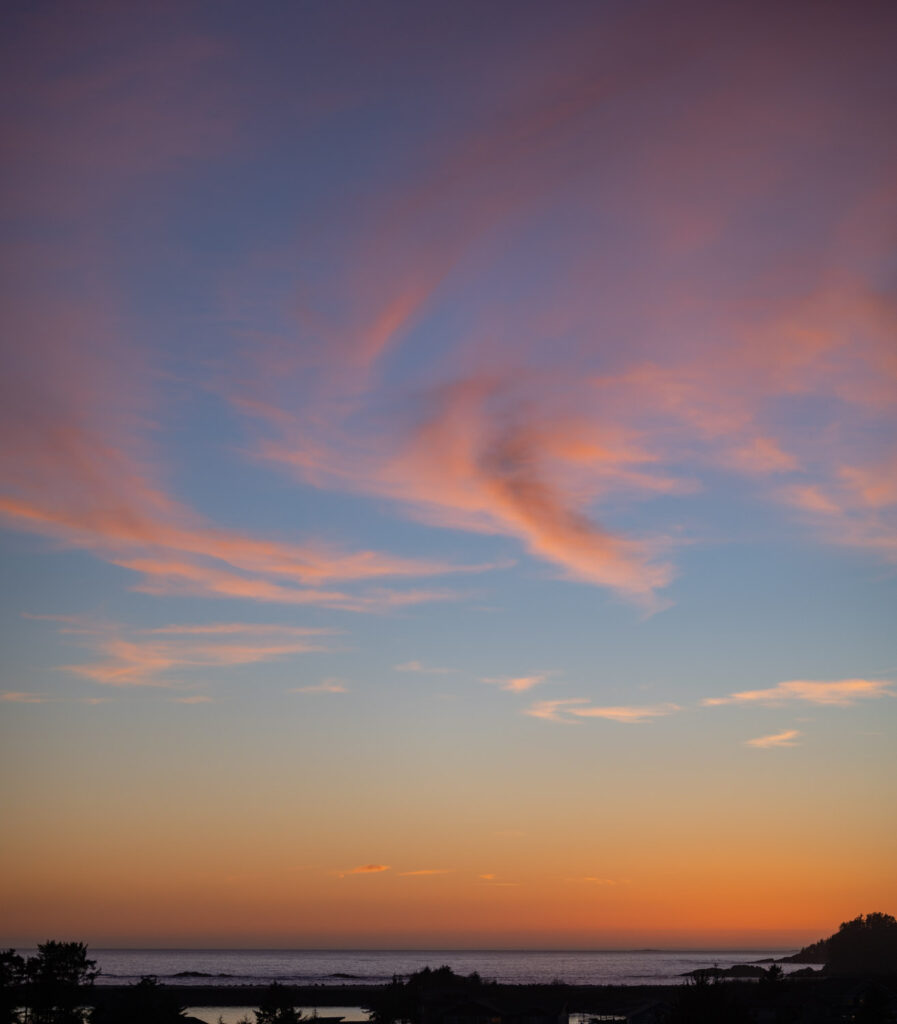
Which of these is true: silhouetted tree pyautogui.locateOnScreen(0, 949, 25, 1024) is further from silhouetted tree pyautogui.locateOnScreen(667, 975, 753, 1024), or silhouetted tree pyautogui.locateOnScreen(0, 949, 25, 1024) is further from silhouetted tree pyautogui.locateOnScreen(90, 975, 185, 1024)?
silhouetted tree pyautogui.locateOnScreen(667, 975, 753, 1024)

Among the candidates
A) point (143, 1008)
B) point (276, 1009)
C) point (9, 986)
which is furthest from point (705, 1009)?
point (9, 986)

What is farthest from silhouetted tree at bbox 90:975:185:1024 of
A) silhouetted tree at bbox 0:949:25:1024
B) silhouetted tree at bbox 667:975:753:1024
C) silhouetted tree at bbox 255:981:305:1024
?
silhouetted tree at bbox 667:975:753:1024

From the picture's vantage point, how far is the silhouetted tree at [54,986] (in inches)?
2763

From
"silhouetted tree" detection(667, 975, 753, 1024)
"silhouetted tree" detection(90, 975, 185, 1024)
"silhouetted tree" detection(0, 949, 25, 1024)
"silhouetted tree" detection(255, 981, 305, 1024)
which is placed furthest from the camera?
"silhouetted tree" detection(255, 981, 305, 1024)

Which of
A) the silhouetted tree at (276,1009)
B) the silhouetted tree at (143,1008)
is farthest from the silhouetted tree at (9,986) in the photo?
the silhouetted tree at (276,1009)

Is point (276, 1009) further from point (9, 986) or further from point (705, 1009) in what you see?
point (705, 1009)

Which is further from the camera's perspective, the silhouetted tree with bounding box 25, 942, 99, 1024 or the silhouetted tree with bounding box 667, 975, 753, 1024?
the silhouetted tree with bounding box 25, 942, 99, 1024

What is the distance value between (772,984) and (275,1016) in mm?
57535

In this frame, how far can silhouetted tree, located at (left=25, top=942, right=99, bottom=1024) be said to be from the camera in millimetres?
70188

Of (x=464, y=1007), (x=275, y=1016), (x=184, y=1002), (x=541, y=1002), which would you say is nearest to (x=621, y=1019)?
(x=541, y=1002)

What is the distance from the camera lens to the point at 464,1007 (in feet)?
292

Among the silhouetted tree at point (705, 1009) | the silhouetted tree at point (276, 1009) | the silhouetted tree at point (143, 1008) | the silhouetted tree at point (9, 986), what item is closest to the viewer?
the silhouetted tree at point (705, 1009)

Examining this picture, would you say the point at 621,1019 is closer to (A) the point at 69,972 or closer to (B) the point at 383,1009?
(B) the point at 383,1009

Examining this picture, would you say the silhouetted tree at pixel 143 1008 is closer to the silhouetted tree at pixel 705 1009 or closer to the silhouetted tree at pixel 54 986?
the silhouetted tree at pixel 54 986
